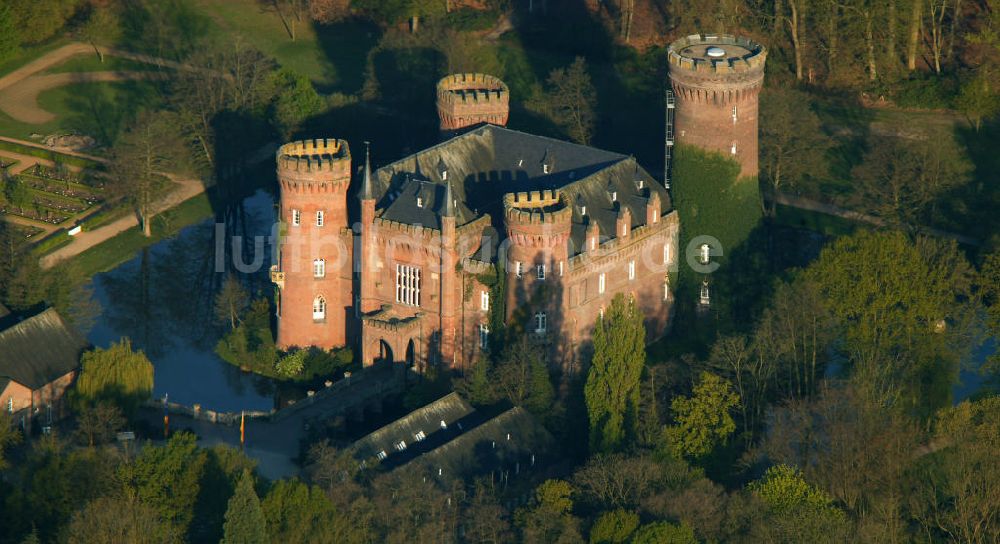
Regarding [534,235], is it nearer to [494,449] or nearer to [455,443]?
[494,449]

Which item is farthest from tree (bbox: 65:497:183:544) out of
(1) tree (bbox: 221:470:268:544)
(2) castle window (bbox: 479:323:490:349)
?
(2) castle window (bbox: 479:323:490:349)

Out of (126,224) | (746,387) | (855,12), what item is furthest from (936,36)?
(126,224)

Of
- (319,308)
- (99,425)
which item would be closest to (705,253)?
(319,308)

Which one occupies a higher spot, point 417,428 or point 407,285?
point 407,285

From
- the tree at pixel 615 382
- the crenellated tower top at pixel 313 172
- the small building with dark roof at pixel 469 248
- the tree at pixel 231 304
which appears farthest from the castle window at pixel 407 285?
the tree at pixel 615 382

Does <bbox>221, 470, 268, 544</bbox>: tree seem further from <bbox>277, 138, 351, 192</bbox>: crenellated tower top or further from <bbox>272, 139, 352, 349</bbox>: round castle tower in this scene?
<bbox>272, 139, 352, 349</bbox>: round castle tower
